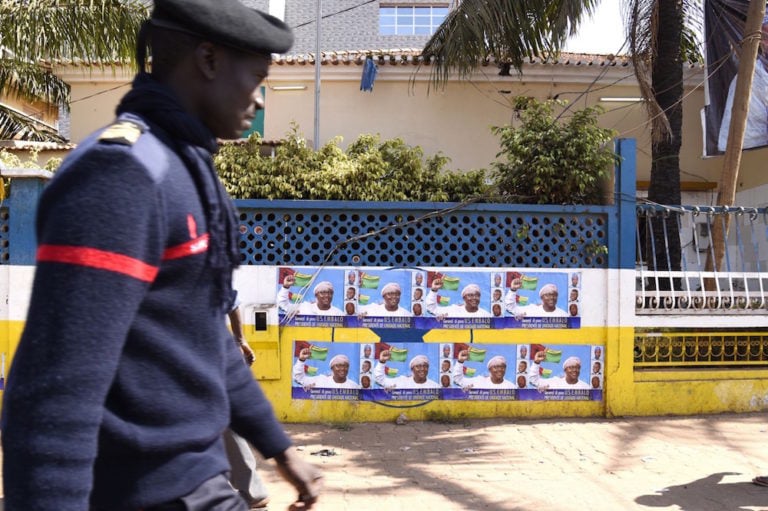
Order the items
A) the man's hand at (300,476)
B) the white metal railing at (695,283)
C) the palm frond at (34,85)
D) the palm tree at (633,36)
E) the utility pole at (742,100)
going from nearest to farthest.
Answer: the man's hand at (300,476) → the white metal railing at (695,283) → the utility pole at (742,100) → the palm tree at (633,36) → the palm frond at (34,85)

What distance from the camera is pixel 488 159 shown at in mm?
11492

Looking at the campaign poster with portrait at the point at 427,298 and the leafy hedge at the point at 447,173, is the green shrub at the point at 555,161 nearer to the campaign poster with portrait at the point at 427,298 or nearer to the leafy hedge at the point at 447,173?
the leafy hedge at the point at 447,173

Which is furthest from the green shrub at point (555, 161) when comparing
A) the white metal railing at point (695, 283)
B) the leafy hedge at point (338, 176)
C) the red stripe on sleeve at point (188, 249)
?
the red stripe on sleeve at point (188, 249)

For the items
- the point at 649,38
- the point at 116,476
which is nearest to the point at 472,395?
the point at 649,38

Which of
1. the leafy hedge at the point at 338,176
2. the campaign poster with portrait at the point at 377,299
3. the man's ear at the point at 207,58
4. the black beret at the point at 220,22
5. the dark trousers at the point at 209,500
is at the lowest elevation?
the dark trousers at the point at 209,500

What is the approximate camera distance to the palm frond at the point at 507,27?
7.78m

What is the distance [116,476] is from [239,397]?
0.41 m

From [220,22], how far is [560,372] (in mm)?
5223

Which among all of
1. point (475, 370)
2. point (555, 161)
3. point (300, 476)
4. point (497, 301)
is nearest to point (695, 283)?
point (555, 161)

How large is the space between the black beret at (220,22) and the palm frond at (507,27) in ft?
22.5

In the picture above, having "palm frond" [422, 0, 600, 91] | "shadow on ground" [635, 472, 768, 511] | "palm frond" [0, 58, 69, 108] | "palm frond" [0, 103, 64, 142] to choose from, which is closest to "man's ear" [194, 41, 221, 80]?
"shadow on ground" [635, 472, 768, 511]

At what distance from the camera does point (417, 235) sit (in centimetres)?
606

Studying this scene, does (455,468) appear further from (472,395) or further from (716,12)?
(716,12)

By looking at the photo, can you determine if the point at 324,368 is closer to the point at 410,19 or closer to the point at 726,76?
the point at 726,76
